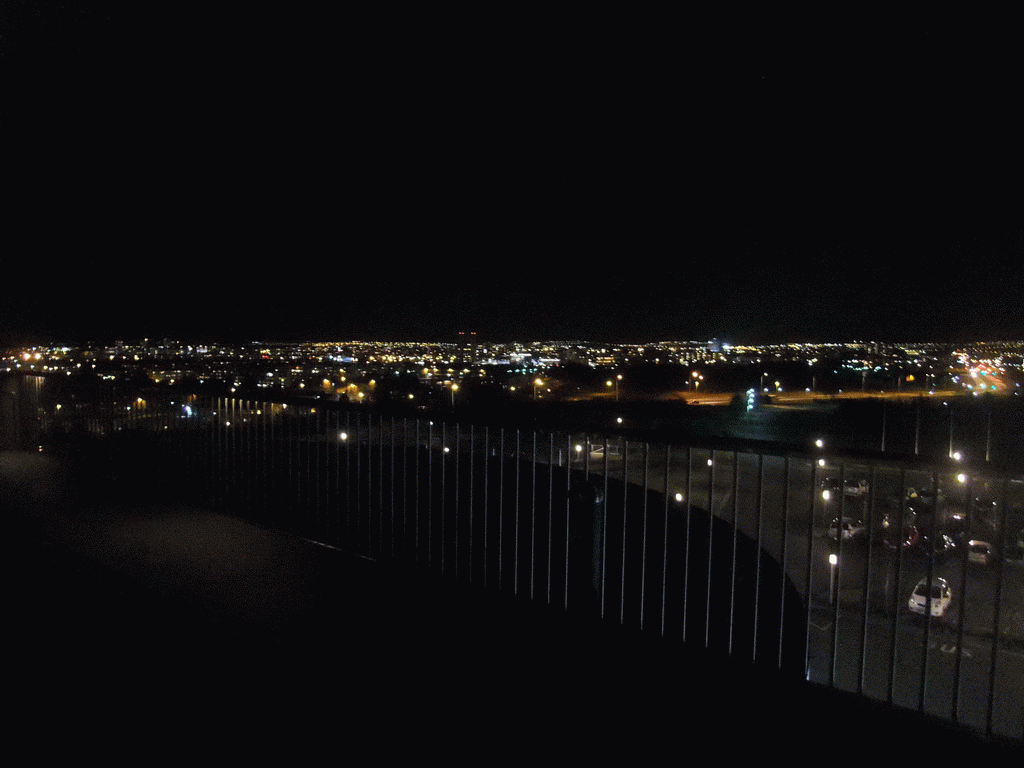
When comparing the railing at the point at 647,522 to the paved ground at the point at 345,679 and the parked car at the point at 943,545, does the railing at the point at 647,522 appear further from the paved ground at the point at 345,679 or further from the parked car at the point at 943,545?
the paved ground at the point at 345,679

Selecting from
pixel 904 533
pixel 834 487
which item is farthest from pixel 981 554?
pixel 834 487

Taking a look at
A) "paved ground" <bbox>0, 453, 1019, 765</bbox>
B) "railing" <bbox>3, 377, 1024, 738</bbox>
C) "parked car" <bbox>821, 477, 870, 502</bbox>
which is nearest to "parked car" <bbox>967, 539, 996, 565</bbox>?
"railing" <bbox>3, 377, 1024, 738</bbox>

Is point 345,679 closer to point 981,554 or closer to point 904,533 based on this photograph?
point 904,533

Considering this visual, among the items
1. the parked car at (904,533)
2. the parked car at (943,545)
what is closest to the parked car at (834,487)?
the parked car at (904,533)

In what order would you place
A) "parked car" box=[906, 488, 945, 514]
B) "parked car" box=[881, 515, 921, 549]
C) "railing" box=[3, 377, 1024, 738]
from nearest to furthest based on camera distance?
"parked car" box=[906, 488, 945, 514] → "railing" box=[3, 377, 1024, 738] → "parked car" box=[881, 515, 921, 549]

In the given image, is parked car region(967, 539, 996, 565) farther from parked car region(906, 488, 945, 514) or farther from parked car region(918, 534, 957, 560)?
parked car region(906, 488, 945, 514)

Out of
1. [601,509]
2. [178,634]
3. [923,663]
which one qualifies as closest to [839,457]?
[923,663]
